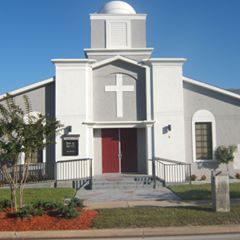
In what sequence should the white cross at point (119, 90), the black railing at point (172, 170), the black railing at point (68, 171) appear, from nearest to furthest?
1. the black railing at point (68, 171)
2. the black railing at point (172, 170)
3. the white cross at point (119, 90)

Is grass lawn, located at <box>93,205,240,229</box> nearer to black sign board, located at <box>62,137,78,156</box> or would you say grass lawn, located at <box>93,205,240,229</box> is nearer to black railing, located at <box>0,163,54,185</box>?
black sign board, located at <box>62,137,78,156</box>

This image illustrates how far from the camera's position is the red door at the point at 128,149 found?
69.1ft

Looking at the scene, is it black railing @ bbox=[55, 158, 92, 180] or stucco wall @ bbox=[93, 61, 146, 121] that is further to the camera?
stucco wall @ bbox=[93, 61, 146, 121]

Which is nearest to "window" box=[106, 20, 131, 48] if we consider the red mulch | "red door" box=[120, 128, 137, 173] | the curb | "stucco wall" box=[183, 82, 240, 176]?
"stucco wall" box=[183, 82, 240, 176]

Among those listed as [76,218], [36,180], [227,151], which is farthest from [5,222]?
[227,151]

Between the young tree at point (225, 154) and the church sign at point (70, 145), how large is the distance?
7160 mm

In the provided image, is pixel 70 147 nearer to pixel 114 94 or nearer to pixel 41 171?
pixel 41 171

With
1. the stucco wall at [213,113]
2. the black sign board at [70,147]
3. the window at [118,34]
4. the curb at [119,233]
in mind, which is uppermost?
the window at [118,34]

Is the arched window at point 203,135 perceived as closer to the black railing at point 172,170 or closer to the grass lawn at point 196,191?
the black railing at point 172,170

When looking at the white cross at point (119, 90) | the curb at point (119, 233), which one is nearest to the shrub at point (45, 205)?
the curb at point (119, 233)

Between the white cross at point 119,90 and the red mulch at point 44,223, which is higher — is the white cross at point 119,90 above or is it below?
above

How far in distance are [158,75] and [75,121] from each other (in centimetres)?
484

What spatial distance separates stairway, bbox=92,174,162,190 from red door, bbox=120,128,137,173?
1678 millimetres

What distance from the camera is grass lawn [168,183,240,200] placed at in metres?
14.3
